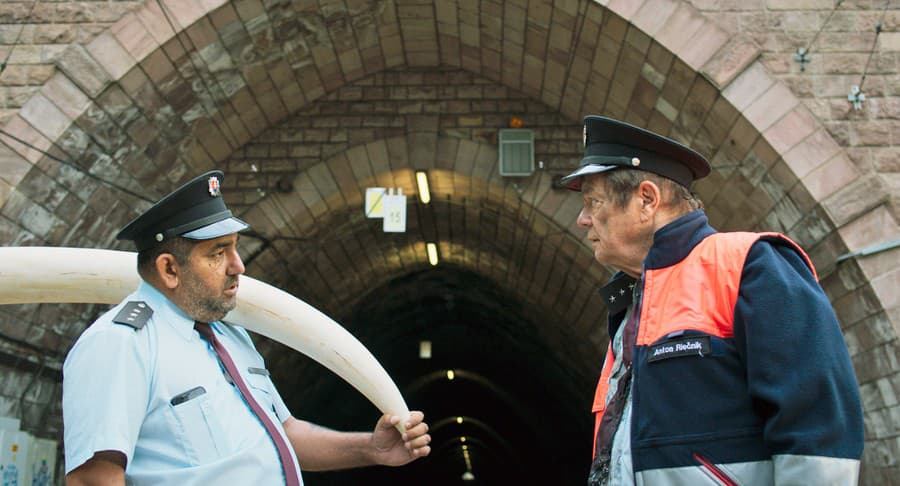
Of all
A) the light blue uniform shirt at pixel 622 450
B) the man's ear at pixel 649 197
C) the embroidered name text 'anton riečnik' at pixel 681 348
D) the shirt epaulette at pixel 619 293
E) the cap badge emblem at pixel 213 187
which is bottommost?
the light blue uniform shirt at pixel 622 450

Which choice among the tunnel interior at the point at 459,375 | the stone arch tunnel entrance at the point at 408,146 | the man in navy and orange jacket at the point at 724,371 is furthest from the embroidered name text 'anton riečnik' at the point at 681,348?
the tunnel interior at the point at 459,375

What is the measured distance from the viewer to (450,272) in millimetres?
17453

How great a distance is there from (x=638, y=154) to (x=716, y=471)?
3.25 ft

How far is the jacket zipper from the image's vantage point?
229 cm

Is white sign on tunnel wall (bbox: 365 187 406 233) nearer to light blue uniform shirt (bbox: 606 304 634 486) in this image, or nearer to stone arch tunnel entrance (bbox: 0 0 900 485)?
stone arch tunnel entrance (bbox: 0 0 900 485)

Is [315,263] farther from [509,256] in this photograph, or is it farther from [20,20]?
[20,20]

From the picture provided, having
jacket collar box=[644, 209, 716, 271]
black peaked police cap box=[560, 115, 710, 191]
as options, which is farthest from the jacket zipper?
black peaked police cap box=[560, 115, 710, 191]

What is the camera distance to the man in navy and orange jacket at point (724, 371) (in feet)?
7.21

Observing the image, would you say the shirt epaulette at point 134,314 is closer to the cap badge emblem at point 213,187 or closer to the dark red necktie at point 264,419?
the dark red necktie at point 264,419

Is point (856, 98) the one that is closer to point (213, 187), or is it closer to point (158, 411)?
point (213, 187)

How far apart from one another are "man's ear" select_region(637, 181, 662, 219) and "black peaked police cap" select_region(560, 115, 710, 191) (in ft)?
0.15

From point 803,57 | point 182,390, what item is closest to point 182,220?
point 182,390

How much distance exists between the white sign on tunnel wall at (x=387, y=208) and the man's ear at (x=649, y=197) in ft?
28.8

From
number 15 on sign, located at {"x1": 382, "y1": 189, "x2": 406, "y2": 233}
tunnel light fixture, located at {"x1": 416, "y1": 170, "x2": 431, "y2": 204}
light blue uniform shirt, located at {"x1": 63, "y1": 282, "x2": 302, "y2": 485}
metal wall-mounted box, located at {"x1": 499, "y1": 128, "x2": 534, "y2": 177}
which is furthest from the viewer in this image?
tunnel light fixture, located at {"x1": 416, "y1": 170, "x2": 431, "y2": 204}
